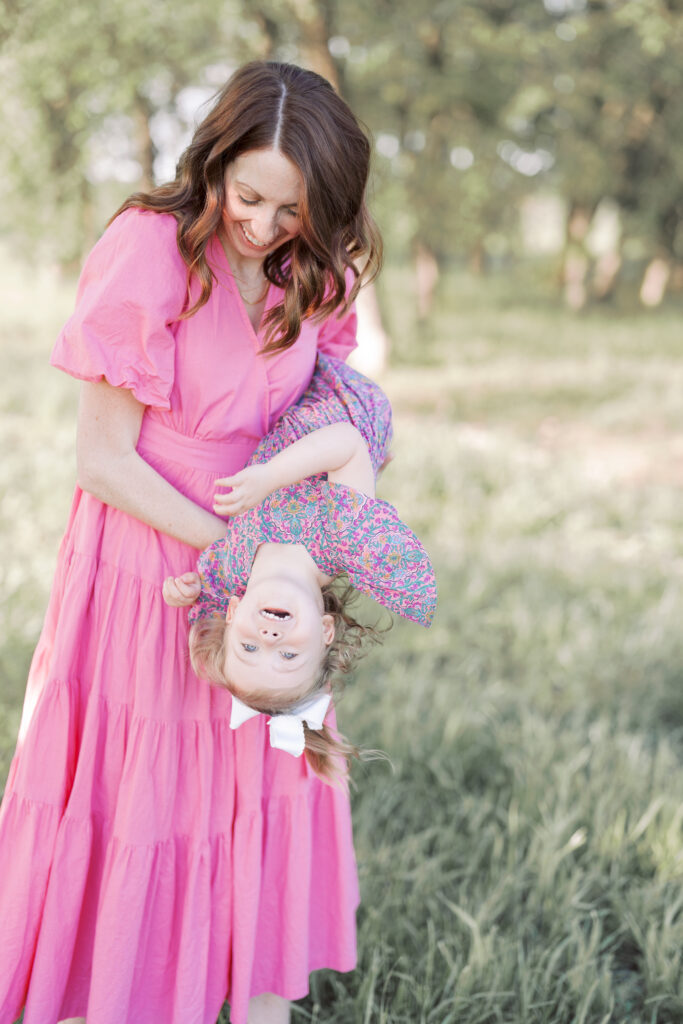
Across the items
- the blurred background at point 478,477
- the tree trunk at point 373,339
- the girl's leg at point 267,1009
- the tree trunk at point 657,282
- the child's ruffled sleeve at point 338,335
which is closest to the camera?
the girl's leg at point 267,1009

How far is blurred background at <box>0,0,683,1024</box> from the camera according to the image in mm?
2490

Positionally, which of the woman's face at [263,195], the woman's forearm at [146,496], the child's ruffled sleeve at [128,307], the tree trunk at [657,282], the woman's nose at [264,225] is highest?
the tree trunk at [657,282]

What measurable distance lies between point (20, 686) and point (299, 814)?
1608mm

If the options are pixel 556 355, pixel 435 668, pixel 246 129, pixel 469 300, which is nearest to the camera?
pixel 246 129

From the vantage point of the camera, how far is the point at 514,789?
298cm

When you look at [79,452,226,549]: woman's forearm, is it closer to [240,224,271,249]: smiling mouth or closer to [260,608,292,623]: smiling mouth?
[260,608,292,623]: smiling mouth

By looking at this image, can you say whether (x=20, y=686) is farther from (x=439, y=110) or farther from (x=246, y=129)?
(x=439, y=110)

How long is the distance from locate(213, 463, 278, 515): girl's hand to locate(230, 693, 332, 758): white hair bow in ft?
1.22

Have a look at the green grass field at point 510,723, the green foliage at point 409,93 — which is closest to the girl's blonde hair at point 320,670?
the green grass field at point 510,723

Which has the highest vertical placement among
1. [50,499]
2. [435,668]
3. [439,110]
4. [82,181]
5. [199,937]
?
[439,110]

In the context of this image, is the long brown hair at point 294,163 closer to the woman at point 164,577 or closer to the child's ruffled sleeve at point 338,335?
the woman at point 164,577

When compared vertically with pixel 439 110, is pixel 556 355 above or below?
below

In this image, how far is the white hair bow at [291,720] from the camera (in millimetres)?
1656

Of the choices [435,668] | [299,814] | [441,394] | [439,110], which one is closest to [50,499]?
[435,668]
